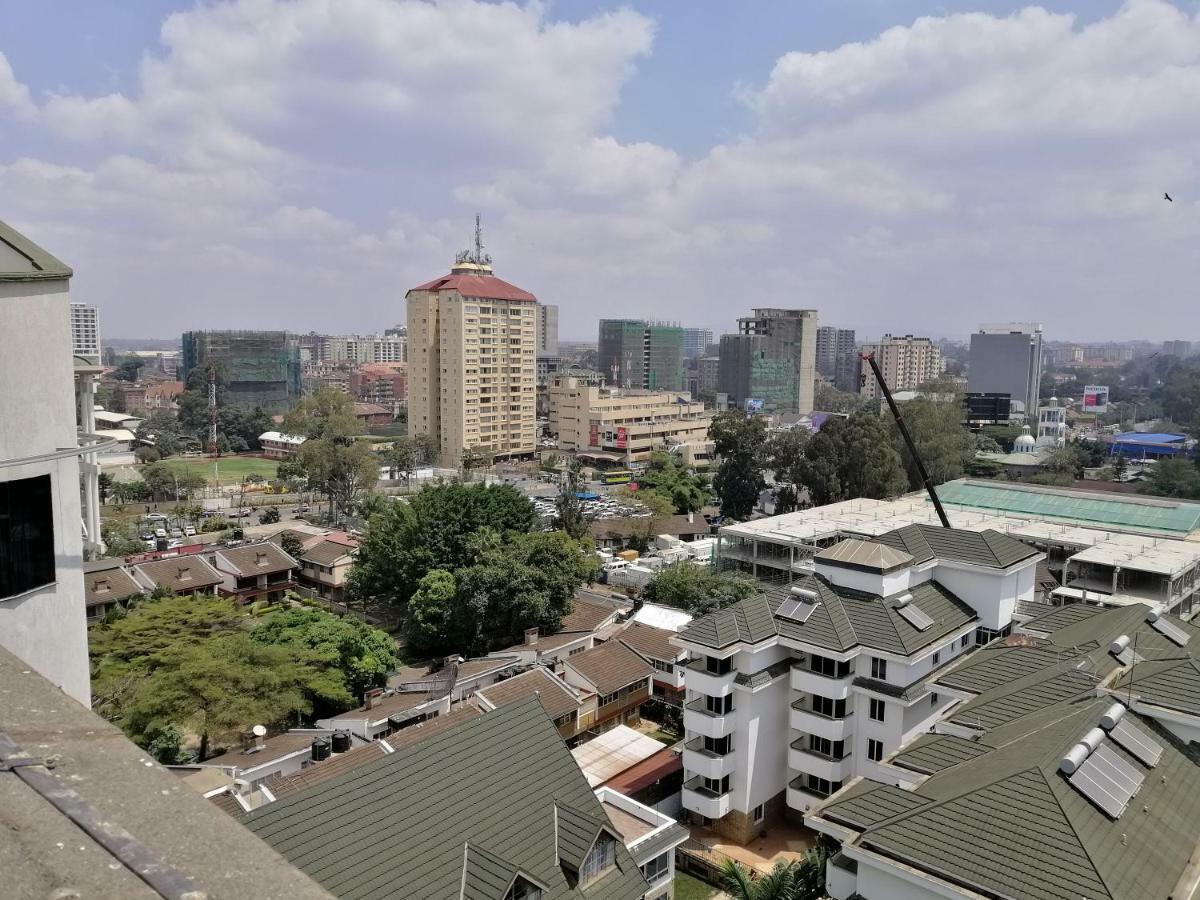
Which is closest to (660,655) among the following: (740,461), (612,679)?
(612,679)

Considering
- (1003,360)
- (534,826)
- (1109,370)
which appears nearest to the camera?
(534,826)

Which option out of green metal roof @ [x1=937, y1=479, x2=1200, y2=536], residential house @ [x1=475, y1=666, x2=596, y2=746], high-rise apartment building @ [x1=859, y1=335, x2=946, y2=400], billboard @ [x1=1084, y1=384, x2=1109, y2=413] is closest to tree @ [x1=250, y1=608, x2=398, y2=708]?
residential house @ [x1=475, y1=666, x2=596, y2=746]

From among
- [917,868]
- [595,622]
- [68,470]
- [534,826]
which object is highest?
[68,470]

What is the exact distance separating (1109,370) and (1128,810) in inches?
7716

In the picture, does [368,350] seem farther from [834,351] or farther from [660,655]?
[660,655]

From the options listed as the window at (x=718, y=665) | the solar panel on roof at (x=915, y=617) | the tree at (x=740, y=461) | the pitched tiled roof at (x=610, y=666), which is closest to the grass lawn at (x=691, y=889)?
the window at (x=718, y=665)

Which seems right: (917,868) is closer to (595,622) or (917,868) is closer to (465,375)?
(595,622)

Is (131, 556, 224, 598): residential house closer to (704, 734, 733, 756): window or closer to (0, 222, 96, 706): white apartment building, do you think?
(704, 734, 733, 756): window

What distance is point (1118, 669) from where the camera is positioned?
13.3 metres

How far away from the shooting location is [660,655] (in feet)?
72.3

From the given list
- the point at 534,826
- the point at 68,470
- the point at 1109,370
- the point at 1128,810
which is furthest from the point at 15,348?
Result: the point at 1109,370

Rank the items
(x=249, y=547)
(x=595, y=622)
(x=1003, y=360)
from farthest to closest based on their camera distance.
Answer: (x=1003, y=360) < (x=249, y=547) < (x=595, y=622)

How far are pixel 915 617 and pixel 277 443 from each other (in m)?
69.7

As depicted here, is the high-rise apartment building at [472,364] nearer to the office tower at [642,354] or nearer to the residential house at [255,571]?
the residential house at [255,571]
